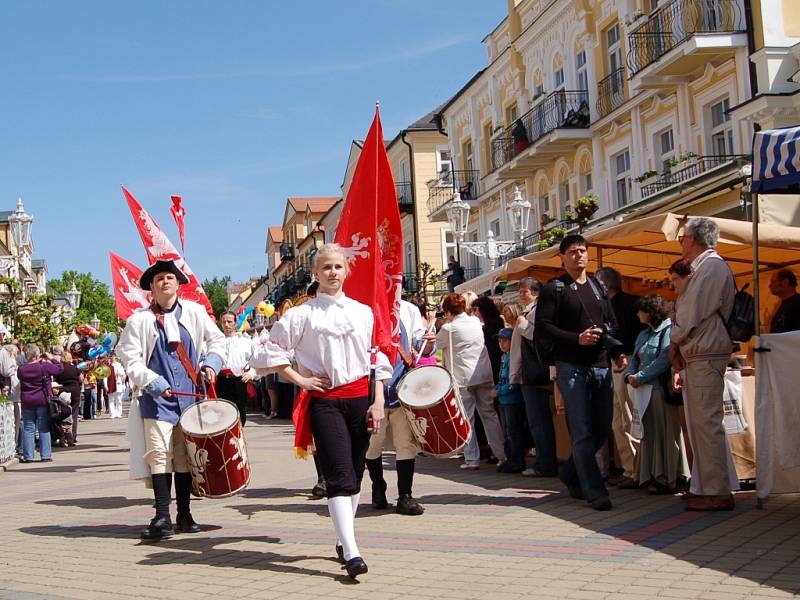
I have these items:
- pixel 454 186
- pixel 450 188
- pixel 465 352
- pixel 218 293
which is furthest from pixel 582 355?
pixel 218 293

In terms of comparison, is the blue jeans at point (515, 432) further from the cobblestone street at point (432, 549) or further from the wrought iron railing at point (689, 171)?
the wrought iron railing at point (689, 171)

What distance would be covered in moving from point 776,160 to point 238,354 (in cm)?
782

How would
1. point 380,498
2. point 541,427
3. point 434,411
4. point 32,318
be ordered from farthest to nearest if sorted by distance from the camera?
1. point 32,318
2. point 541,427
3. point 380,498
4. point 434,411

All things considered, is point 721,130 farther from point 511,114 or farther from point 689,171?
point 511,114

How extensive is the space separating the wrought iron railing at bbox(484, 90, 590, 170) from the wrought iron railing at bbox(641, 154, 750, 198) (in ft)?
17.3

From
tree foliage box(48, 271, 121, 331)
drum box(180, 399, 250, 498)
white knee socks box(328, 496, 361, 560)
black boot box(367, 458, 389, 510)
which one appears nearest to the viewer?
white knee socks box(328, 496, 361, 560)

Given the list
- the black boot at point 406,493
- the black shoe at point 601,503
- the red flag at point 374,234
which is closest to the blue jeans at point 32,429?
the black boot at point 406,493

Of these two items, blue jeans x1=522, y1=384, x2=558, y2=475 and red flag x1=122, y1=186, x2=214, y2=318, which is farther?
red flag x1=122, y1=186, x2=214, y2=318

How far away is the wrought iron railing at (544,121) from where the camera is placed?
93.9 feet

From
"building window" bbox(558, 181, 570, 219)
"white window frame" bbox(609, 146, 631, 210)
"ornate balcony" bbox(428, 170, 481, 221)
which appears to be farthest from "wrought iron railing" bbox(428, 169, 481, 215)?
"white window frame" bbox(609, 146, 631, 210)

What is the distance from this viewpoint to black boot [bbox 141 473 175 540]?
7.98 metres

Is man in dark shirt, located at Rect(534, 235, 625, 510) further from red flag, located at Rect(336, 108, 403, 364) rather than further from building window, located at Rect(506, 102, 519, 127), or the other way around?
building window, located at Rect(506, 102, 519, 127)

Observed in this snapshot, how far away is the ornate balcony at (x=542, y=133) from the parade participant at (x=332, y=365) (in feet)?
73.7

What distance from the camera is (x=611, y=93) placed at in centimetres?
2708
